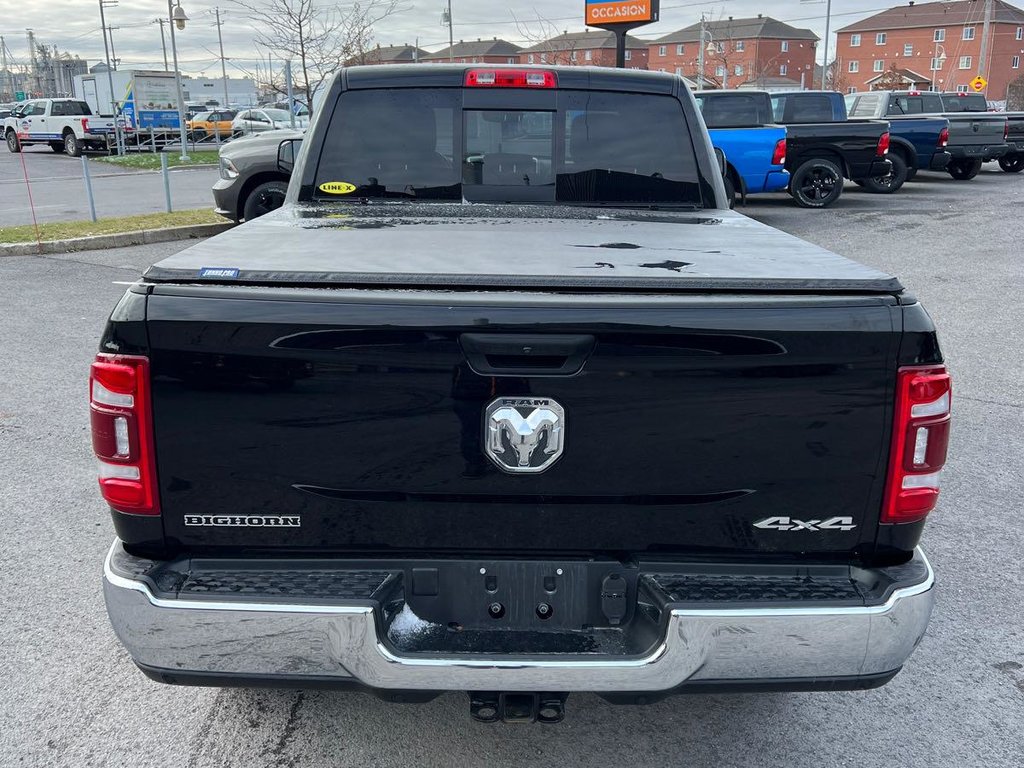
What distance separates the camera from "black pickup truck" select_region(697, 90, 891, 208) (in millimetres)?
16656

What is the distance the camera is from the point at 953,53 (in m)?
100

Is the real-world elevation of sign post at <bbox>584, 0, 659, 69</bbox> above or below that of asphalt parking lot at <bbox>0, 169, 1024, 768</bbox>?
above

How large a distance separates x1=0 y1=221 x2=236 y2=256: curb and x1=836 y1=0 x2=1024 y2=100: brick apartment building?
96.5m

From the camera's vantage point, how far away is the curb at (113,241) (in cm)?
1164

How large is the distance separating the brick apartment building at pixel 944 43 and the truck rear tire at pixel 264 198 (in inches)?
3815

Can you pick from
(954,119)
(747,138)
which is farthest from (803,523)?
(954,119)

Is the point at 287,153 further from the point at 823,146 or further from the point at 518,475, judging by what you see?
the point at 823,146

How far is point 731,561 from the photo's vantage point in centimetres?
233

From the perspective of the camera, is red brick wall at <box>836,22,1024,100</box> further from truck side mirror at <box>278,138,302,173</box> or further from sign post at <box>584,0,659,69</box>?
truck side mirror at <box>278,138,302,173</box>

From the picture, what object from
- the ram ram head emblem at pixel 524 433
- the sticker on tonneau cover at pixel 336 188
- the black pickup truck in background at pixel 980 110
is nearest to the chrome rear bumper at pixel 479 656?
the ram ram head emblem at pixel 524 433

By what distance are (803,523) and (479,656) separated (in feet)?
2.85

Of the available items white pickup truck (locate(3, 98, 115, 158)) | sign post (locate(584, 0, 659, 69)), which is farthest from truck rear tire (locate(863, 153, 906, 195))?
white pickup truck (locate(3, 98, 115, 158))

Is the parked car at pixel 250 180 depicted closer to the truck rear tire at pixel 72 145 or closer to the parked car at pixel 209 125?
the truck rear tire at pixel 72 145

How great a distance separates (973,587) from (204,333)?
11.0ft
